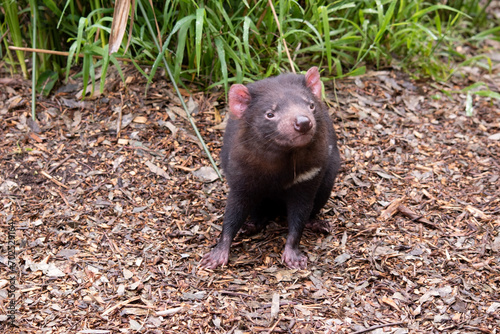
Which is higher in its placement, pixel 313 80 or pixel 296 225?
pixel 313 80

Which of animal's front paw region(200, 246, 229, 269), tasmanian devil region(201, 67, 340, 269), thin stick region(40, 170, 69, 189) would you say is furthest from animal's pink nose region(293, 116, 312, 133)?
thin stick region(40, 170, 69, 189)

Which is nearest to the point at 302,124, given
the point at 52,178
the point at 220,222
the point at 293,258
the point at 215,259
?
the point at 293,258

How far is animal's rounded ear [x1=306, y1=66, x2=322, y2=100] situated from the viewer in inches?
143

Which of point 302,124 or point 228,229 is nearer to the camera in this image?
point 302,124

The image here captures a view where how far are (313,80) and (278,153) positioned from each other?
536mm

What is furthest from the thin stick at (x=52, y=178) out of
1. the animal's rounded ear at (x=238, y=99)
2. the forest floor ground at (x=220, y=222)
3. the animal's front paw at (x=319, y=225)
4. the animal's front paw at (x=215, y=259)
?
the animal's front paw at (x=319, y=225)

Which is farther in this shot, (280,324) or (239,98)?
(239,98)

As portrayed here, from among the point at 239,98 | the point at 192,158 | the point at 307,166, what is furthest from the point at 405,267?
the point at 192,158

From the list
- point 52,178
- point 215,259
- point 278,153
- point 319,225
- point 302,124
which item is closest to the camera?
point 302,124

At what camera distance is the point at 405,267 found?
12.1 ft

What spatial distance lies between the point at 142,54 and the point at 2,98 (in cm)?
126

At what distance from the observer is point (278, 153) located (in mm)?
3525

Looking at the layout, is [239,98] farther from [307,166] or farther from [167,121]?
[167,121]

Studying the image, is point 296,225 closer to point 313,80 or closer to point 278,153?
point 278,153
